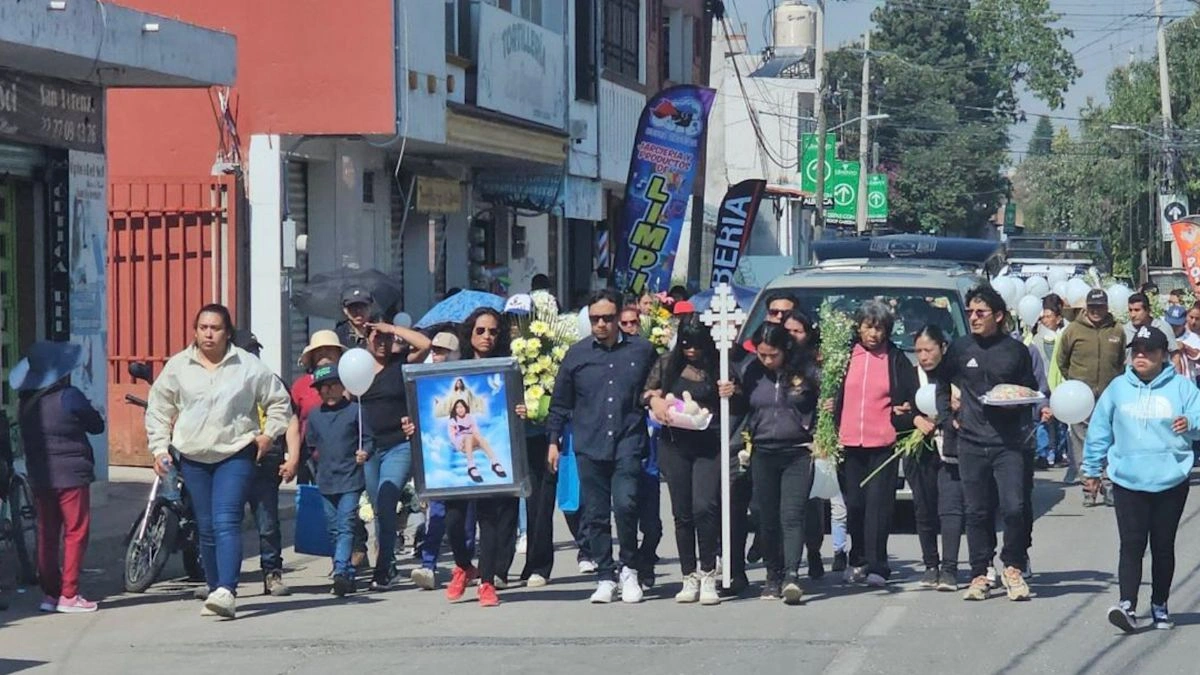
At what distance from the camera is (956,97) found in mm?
87625

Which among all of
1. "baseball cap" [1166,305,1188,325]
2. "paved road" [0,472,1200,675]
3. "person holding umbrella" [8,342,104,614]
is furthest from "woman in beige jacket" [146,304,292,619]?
"baseball cap" [1166,305,1188,325]

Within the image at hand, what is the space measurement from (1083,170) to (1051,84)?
82.2 ft

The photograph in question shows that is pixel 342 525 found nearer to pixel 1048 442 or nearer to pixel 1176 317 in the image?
pixel 1048 442

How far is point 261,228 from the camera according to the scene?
19.3 m

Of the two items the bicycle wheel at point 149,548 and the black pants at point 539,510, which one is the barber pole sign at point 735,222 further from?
the bicycle wheel at point 149,548

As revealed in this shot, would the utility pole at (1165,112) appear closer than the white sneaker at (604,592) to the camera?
No

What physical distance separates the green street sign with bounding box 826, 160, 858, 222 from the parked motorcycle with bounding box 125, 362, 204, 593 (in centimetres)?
5267

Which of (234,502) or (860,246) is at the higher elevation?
(860,246)

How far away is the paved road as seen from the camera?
30.5ft

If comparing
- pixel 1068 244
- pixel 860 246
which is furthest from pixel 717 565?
pixel 1068 244

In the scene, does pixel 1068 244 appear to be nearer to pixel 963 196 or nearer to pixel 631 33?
pixel 631 33

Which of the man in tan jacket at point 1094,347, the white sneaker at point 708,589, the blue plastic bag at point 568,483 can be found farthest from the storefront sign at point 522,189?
the white sneaker at point 708,589

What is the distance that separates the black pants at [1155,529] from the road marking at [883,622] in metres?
1.24

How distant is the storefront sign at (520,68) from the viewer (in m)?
22.6
